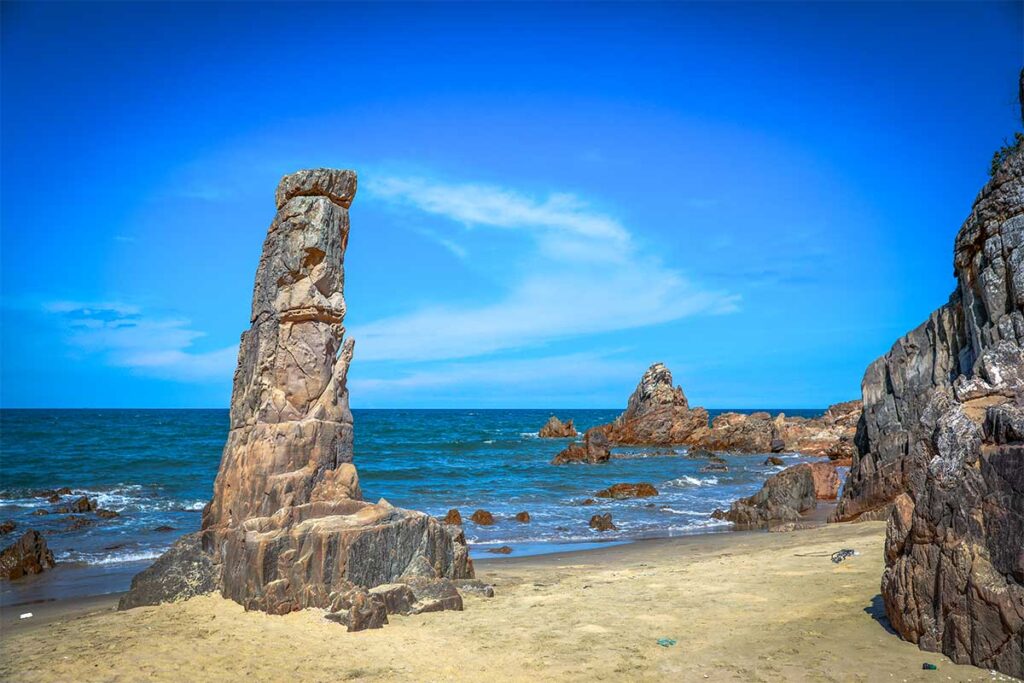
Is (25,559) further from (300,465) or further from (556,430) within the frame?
(556,430)

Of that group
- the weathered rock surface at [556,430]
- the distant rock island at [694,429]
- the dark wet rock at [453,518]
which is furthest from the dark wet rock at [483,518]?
the weathered rock surface at [556,430]

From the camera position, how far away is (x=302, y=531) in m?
11.3

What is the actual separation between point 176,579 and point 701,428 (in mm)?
57067

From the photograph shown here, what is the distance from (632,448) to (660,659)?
52892 mm

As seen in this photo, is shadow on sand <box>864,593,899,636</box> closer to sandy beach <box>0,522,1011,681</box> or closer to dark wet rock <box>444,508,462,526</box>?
sandy beach <box>0,522,1011,681</box>

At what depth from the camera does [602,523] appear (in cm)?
2242

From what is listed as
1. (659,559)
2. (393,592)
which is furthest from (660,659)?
(659,559)

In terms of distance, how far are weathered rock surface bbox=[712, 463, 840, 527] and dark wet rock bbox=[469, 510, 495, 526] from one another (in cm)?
710

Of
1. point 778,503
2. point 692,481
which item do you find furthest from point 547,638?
point 692,481

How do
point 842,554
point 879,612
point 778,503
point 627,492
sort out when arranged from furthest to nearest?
point 627,492
point 778,503
point 842,554
point 879,612

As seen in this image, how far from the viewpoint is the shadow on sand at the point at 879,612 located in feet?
30.3

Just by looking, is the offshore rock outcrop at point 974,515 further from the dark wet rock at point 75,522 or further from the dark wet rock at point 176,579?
the dark wet rock at point 75,522

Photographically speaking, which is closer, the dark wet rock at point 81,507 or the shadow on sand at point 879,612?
the shadow on sand at point 879,612

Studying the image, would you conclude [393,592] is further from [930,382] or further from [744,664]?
[930,382]
